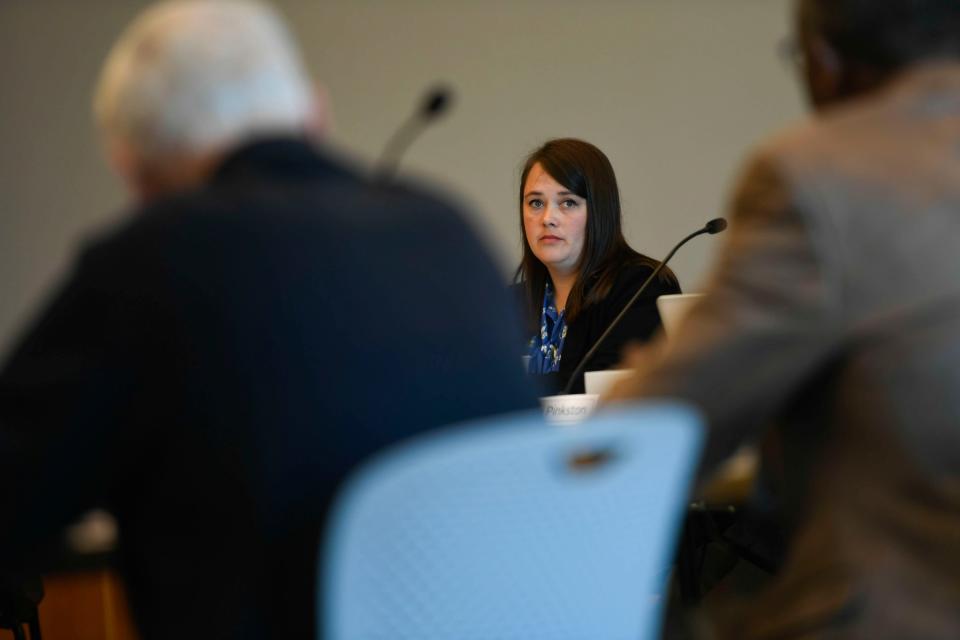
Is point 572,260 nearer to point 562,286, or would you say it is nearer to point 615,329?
point 562,286

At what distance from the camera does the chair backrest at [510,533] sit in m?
1.05

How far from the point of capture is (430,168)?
5156 millimetres

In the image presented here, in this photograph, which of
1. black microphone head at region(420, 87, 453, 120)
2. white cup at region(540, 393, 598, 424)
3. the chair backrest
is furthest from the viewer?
white cup at region(540, 393, 598, 424)

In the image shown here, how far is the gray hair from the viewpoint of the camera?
4.18 ft

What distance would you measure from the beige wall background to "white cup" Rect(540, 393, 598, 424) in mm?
2447

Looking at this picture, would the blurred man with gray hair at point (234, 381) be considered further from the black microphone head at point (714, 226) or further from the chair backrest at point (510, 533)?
the black microphone head at point (714, 226)

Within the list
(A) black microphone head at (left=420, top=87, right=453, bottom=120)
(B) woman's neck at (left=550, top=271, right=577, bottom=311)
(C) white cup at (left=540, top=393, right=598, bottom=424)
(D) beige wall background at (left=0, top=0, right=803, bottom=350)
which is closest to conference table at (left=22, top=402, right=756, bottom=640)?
(C) white cup at (left=540, top=393, right=598, bottom=424)

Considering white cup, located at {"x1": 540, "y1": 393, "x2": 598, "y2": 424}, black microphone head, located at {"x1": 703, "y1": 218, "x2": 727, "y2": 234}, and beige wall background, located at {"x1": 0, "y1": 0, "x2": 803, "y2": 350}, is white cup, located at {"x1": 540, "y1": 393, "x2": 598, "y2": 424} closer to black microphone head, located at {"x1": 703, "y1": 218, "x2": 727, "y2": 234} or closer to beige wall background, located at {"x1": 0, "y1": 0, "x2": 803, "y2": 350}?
black microphone head, located at {"x1": 703, "y1": 218, "x2": 727, "y2": 234}

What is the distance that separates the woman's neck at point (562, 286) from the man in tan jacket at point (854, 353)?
2.35 m

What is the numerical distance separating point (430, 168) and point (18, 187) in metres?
1.43

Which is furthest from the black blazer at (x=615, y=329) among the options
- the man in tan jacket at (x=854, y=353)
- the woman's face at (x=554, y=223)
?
the man in tan jacket at (x=854, y=353)

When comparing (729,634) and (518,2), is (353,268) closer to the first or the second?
(729,634)

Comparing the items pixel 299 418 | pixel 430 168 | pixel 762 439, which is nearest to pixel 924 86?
pixel 762 439

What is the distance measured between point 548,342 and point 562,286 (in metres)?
0.20
